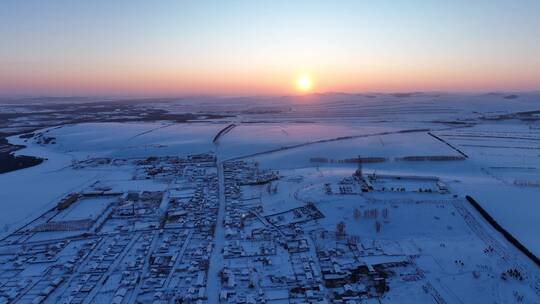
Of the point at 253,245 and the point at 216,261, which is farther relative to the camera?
the point at 253,245

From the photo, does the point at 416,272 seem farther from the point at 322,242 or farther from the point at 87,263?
the point at 87,263

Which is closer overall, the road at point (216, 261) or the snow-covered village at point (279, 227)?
the road at point (216, 261)

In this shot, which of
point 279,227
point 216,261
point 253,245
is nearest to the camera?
point 216,261

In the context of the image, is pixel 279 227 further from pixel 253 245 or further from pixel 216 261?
pixel 216 261

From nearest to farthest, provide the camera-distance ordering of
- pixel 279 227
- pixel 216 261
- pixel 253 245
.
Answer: pixel 216 261 → pixel 253 245 → pixel 279 227

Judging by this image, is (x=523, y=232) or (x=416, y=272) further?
(x=523, y=232)

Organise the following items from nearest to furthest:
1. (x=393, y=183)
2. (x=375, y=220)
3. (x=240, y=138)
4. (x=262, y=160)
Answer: (x=375, y=220) → (x=393, y=183) → (x=262, y=160) → (x=240, y=138)

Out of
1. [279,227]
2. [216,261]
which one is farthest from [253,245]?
[279,227]

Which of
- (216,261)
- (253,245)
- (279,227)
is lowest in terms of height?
(216,261)

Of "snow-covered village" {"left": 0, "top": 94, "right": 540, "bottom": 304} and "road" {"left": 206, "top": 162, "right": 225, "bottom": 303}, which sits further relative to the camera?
"snow-covered village" {"left": 0, "top": 94, "right": 540, "bottom": 304}

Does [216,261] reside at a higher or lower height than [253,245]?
lower

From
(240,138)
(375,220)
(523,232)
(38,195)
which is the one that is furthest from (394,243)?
(240,138)
